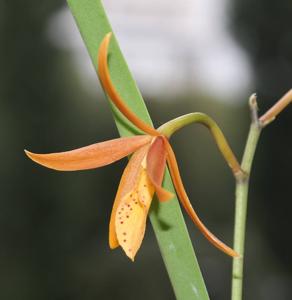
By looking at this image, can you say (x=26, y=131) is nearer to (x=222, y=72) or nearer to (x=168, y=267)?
(x=222, y=72)

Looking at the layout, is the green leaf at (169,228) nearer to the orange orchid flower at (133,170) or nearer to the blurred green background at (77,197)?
the orange orchid flower at (133,170)

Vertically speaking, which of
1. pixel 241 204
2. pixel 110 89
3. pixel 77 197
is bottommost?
pixel 77 197

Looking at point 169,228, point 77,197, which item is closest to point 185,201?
point 169,228

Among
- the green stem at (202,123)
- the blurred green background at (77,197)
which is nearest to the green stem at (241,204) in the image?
the green stem at (202,123)

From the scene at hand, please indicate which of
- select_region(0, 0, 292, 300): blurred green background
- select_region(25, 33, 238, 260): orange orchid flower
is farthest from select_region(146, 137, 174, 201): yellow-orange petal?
select_region(0, 0, 292, 300): blurred green background

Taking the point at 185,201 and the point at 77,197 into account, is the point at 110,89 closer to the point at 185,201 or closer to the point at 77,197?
the point at 185,201
